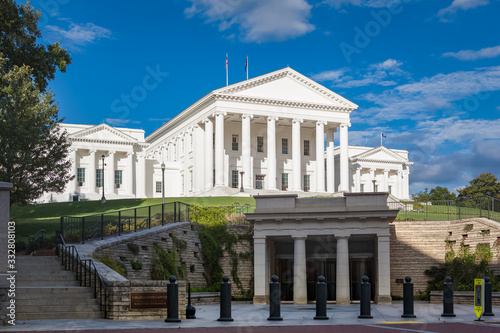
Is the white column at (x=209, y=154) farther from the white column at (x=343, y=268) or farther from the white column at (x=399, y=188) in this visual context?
the white column at (x=343, y=268)

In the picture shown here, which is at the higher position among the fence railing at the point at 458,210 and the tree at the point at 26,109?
the tree at the point at 26,109

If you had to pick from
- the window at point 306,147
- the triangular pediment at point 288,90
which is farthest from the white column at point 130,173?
the window at point 306,147

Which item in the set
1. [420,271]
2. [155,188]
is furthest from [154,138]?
[420,271]

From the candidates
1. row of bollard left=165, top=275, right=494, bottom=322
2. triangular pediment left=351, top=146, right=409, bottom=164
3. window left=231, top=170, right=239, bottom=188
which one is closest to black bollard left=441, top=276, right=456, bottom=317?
row of bollard left=165, top=275, right=494, bottom=322

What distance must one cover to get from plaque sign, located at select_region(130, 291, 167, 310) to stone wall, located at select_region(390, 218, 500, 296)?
20318 mm

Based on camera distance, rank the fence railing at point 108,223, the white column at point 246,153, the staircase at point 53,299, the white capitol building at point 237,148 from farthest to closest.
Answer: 1. the white capitol building at point 237,148
2. the white column at point 246,153
3. the fence railing at point 108,223
4. the staircase at point 53,299

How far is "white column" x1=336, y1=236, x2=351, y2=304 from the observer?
3036 centimetres

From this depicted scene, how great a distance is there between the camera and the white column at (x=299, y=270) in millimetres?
30688

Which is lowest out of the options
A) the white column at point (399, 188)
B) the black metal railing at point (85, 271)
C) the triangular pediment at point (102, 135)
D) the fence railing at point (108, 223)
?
the black metal railing at point (85, 271)

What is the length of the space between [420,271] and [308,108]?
53.2 meters

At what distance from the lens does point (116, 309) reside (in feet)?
57.4

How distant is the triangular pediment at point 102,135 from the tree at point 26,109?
50655 millimetres

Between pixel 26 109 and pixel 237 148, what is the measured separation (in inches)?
2178

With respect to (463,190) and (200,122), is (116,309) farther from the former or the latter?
Answer: (463,190)
